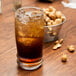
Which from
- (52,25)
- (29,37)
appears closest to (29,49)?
(29,37)

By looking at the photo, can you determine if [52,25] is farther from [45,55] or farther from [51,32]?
[45,55]

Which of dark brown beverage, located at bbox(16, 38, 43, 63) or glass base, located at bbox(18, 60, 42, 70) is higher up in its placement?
dark brown beverage, located at bbox(16, 38, 43, 63)

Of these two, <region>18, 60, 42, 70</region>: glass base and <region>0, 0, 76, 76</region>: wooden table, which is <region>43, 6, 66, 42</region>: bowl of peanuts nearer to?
<region>0, 0, 76, 76</region>: wooden table

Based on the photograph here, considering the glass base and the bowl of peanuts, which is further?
the bowl of peanuts

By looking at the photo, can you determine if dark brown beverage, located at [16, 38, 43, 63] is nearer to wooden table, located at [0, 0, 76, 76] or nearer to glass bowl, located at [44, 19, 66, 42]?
wooden table, located at [0, 0, 76, 76]

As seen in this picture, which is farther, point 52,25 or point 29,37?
point 52,25

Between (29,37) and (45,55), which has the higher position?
(29,37)

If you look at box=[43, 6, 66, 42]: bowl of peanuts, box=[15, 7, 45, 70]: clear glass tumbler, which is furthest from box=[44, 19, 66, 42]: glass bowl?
box=[15, 7, 45, 70]: clear glass tumbler

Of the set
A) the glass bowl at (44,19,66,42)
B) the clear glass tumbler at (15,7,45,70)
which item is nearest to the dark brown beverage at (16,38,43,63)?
the clear glass tumbler at (15,7,45,70)

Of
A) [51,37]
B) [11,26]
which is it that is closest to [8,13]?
[11,26]

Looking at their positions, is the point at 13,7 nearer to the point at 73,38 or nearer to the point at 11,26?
the point at 11,26
